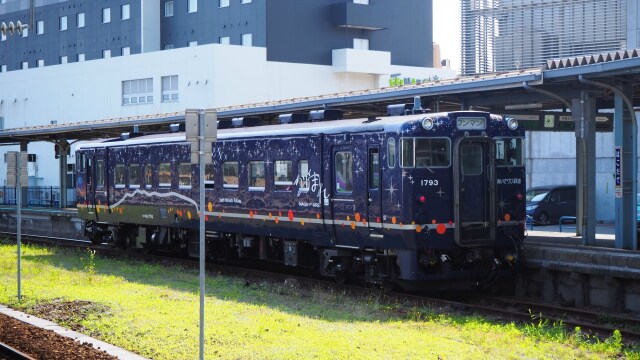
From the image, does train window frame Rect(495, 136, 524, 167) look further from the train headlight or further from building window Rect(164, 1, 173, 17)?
building window Rect(164, 1, 173, 17)

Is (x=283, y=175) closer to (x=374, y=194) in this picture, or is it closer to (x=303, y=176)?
(x=303, y=176)

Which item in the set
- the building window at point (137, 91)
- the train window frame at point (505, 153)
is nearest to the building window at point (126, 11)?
the building window at point (137, 91)

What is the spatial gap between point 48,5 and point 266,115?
161ft

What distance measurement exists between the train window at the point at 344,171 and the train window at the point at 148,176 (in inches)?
314

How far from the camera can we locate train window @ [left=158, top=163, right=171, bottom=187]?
23.5 metres

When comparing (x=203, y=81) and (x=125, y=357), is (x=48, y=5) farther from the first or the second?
(x=125, y=357)

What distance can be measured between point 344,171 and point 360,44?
46.5m

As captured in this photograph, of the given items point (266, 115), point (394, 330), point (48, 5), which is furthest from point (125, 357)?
point (48, 5)

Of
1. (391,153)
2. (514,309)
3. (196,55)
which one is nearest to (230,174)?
(391,153)

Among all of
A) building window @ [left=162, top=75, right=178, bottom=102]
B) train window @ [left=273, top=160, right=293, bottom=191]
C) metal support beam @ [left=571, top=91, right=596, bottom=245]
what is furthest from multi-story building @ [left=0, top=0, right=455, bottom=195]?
metal support beam @ [left=571, top=91, right=596, bottom=245]

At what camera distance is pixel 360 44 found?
208 feet

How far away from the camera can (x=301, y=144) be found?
1878cm

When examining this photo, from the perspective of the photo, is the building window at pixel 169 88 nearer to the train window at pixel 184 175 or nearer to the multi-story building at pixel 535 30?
the multi-story building at pixel 535 30

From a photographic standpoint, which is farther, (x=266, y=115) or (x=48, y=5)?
(x=48, y=5)
